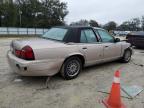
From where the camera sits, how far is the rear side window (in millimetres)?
5264

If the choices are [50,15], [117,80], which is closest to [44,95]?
[117,80]

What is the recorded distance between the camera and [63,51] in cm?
462

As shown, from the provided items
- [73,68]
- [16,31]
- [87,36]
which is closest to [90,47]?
[87,36]

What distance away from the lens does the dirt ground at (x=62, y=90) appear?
3629 mm

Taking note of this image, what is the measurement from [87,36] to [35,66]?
1939 millimetres

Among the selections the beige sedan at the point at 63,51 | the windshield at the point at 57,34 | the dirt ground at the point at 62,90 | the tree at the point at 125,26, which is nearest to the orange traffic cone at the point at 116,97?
the dirt ground at the point at 62,90

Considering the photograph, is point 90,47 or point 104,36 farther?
point 104,36

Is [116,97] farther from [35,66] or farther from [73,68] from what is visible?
[35,66]

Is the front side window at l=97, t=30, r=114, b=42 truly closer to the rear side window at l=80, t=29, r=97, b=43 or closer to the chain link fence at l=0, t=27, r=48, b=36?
the rear side window at l=80, t=29, r=97, b=43

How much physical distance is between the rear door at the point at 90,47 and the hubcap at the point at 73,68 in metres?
0.36

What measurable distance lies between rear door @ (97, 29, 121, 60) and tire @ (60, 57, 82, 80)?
1171 millimetres

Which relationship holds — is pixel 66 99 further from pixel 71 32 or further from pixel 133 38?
pixel 133 38

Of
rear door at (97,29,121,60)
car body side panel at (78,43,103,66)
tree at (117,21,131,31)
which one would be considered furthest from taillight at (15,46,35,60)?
tree at (117,21,131,31)

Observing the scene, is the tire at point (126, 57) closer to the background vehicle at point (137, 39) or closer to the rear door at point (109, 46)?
the rear door at point (109, 46)
